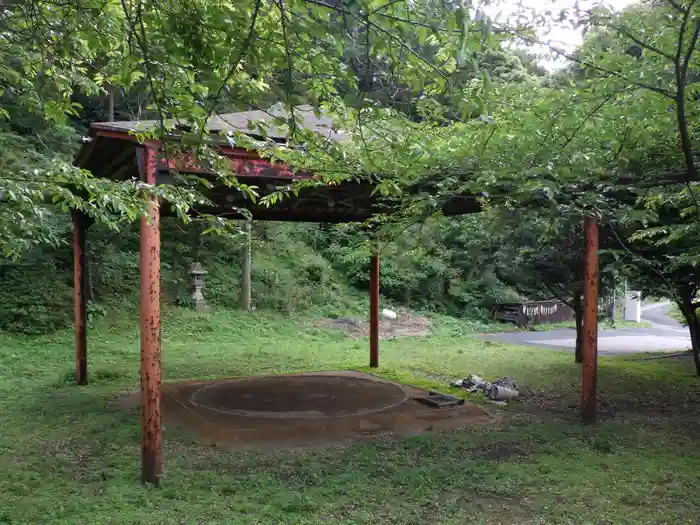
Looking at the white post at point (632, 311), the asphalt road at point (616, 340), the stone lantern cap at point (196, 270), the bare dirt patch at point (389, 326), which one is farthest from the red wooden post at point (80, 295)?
the white post at point (632, 311)

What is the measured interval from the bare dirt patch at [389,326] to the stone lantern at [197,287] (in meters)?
3.25

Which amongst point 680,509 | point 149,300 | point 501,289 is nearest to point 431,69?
point 149,300

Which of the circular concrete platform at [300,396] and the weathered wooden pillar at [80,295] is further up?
the weathered wooden pillar at [80,295]

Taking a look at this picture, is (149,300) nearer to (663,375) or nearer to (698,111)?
(698,111)

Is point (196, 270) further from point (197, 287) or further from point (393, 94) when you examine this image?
point (393, 94)

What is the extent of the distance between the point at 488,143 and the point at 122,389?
650cm

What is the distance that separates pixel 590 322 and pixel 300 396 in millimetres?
3859

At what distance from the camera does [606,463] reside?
16.8 ft

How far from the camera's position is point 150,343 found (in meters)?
4.83

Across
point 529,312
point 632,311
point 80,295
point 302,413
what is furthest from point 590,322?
point 632,311

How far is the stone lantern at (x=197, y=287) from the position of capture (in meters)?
15.6

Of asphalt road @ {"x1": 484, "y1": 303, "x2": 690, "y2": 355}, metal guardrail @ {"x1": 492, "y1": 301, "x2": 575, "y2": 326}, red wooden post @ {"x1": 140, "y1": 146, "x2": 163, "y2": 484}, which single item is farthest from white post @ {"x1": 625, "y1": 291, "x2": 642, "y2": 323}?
red wooden post @ {"x1": 140, "y1": 146, "x2": 163, "y2": 484}

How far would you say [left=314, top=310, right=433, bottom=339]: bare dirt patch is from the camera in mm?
→ 16234

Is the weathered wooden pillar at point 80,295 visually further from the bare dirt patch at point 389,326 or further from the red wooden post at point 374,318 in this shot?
the bare dirt patch at point 389,326
